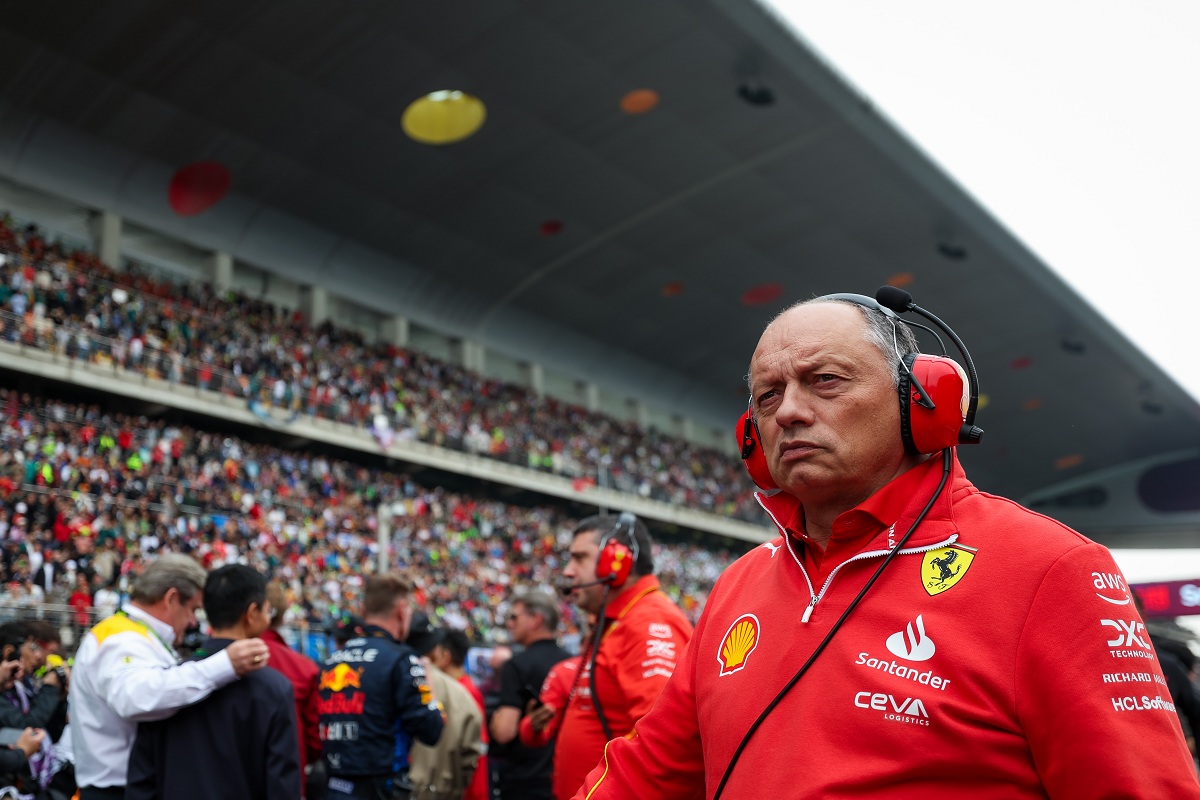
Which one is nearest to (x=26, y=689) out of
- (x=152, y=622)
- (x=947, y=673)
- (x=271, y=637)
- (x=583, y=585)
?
(x=271, y=637)

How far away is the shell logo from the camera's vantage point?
1.82 m

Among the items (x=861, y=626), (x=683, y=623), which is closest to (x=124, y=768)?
(x=683, y=623)

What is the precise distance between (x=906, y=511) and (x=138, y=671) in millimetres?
3047

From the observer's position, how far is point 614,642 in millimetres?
4004

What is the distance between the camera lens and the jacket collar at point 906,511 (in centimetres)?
169

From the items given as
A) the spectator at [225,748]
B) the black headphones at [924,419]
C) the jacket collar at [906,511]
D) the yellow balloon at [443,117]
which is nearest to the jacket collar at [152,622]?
the spectator at [225,748]

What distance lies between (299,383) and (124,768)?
18.1 metres

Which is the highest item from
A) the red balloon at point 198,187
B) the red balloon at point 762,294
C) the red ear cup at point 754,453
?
the red balloon at point 198,187

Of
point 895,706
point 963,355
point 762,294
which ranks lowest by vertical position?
point 895,706

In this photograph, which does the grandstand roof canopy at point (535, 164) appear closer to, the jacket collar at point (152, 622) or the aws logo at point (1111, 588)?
the jacket collar at point (152, 622)

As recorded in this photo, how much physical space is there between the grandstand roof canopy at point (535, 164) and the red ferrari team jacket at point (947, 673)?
54.7 feet

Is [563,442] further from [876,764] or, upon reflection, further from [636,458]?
[876,764]

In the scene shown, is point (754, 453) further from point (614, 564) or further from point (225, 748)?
point (225, 748)

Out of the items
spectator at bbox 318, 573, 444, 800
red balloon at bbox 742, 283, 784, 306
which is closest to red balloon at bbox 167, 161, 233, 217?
red balloon at bbox 742, 283, 784, 306
